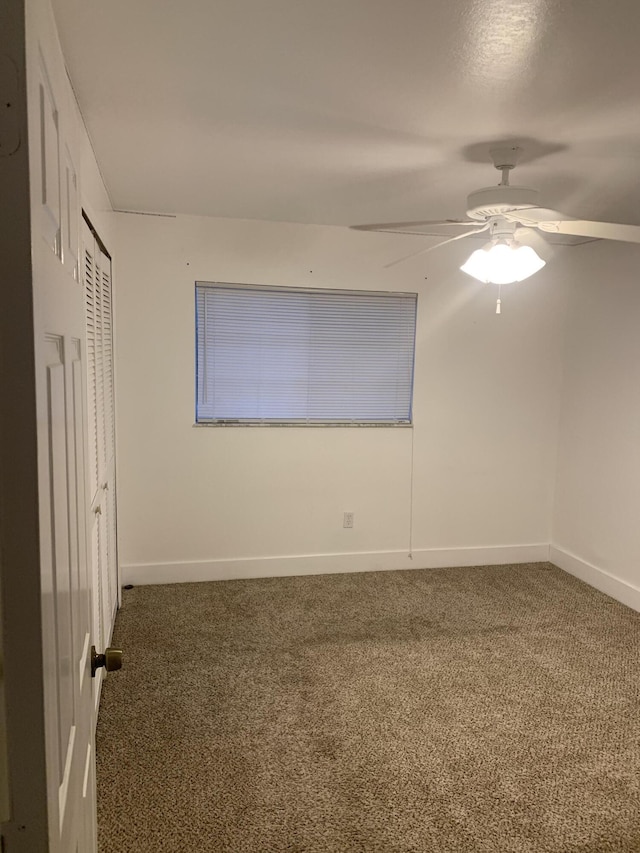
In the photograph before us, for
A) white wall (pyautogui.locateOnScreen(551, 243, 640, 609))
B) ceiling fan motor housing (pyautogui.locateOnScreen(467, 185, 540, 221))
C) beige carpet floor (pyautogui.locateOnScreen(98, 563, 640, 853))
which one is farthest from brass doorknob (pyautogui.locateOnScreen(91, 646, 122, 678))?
white wall (pyautogui.locateOnScreen(551, 243, 640, 609))

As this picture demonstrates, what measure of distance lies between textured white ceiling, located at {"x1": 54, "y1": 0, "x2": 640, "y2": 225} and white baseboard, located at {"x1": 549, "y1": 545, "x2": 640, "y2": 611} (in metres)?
2.34

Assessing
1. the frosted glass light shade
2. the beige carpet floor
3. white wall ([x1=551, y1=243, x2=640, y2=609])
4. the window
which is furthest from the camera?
the window

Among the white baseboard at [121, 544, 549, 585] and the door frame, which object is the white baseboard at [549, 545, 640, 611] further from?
the door frame

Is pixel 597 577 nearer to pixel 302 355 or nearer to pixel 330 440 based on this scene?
pixel 330 440

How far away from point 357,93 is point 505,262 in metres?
1.00

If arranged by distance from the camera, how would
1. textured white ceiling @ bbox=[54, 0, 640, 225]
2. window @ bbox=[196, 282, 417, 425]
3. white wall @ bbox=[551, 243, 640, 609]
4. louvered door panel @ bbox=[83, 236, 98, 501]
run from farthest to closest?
window @ bbox=[196, 282, 417, 425]
white wall @ bbox=[551, 243, 640, 609]
louvered door panel @ bbox=[83, 236, 98, 501]
textured white ceiling @ bbox=[54, 0, 640, 225]

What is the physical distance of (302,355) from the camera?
13.1ft

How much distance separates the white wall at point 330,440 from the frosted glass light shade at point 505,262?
145 cm

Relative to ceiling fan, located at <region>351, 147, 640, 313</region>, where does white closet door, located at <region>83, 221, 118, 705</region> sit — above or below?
below

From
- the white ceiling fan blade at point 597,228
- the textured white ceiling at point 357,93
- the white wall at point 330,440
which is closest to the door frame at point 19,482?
the textured white ceiling at point 357,93

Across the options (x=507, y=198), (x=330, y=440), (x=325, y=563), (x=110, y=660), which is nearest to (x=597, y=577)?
(x=325, y=563)

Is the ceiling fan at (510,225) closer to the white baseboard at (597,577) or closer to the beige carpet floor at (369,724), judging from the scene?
the beige carpet floor at (369,724)

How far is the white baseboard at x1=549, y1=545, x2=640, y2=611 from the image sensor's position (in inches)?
147

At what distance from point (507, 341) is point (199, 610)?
2778 mm
